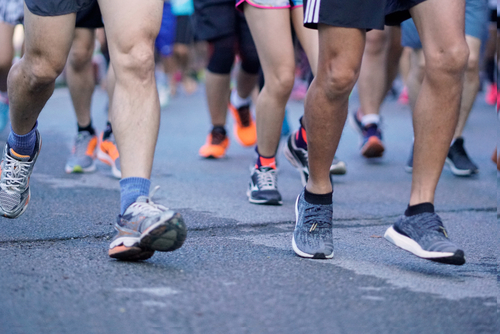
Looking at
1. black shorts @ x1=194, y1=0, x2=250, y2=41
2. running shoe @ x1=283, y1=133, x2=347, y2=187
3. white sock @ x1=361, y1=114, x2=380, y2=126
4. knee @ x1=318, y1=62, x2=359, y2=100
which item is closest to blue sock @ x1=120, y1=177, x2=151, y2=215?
knee @ x1=318, y1=62, x2=359, y2=100

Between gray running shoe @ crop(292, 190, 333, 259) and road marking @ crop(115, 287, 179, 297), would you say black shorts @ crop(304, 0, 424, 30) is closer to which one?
gray running shoe @ crop(292, 190, 333, 259)

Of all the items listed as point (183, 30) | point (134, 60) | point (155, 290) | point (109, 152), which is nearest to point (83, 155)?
point (109, 152)

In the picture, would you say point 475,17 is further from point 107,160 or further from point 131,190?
point 131,190

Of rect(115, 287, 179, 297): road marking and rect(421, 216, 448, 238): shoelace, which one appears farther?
rect(421, 216, 448, 238): shoelace

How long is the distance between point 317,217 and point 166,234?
0.66 m

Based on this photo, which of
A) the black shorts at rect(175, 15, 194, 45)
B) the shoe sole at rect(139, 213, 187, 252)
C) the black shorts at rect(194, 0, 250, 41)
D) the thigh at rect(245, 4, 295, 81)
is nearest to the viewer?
the shoe sole at rect(139, 213, 187, 252)

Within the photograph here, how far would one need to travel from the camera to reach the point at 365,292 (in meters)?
1.96

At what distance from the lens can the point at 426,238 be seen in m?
2.18

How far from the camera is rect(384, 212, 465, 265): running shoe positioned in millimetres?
2083

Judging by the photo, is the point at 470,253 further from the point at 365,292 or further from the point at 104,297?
the point at 104,297

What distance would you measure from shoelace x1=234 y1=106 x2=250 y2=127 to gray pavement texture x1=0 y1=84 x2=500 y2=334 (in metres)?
1.61

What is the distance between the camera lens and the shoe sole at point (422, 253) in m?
2.07

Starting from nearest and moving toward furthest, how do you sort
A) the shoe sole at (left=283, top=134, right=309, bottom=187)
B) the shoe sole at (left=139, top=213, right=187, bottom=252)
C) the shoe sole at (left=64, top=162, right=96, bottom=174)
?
the shoe sole at (left=139, top=213, right=187, bottom=252), the shoe sole at (left=283, top=134, right=309, bottom=187), the shoe sole at (left=64, top=162, right=96, bottom=174)

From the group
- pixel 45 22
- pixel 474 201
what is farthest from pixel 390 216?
pixel 45 22
